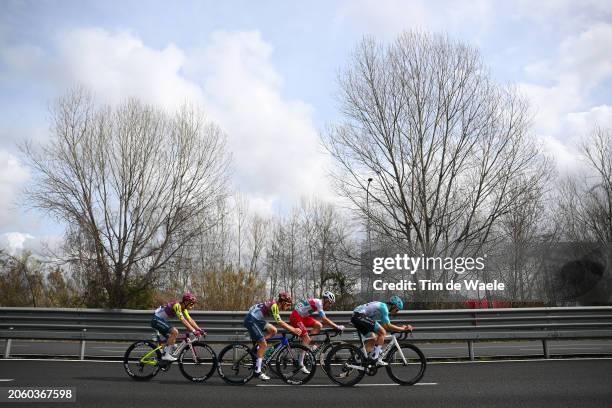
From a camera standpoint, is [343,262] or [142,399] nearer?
[142,399]

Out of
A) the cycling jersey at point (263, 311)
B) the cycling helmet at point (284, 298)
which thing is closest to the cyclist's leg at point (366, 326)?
the cycling helmet at point (284, 298)

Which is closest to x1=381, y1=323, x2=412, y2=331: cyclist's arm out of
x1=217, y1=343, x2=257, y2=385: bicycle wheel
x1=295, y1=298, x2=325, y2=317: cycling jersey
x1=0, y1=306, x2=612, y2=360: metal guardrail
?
x1=295, y1=298, x2=325, y2=317: cycling jersey

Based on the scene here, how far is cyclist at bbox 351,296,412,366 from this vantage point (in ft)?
29.4

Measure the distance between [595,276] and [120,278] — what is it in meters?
20.6

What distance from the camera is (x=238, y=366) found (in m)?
8.97

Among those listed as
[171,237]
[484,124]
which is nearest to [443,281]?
[484,124]

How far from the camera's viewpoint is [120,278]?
2183cm

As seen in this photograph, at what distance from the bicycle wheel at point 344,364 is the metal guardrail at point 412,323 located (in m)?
2.84

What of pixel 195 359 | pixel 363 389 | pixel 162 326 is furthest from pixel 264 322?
pixel 363 389

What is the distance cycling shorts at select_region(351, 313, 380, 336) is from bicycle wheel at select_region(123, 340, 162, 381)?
368cm

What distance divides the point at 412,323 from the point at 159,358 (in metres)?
5.82

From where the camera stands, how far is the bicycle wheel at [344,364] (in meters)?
8.70

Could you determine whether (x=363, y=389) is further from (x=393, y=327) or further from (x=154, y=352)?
(x=154, y=352)

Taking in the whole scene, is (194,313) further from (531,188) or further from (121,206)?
(531,188)
